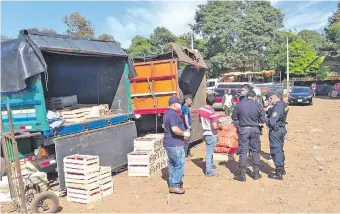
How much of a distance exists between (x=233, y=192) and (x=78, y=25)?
33.3 m

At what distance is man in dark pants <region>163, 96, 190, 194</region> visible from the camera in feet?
19.9

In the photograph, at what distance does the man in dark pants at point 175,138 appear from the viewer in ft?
19.9

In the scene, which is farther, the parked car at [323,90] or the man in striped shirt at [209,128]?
the parked car at [323,90]

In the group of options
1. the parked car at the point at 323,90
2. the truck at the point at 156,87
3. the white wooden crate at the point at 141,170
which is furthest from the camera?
the parked car at the point at 323,90

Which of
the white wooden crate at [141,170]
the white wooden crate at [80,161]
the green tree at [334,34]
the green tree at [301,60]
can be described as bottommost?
the white wooden crate at [141,170]

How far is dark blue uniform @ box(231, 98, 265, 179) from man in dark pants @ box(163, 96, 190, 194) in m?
1.36

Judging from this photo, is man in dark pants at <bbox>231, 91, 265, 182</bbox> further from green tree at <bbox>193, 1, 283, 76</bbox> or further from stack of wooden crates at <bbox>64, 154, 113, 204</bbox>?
green tree at <bbox>193, 1, 283, 76</bbox>

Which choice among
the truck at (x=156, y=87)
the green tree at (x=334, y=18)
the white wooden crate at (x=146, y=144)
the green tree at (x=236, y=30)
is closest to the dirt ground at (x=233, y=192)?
the white wooden crate at (x=146, y=144)

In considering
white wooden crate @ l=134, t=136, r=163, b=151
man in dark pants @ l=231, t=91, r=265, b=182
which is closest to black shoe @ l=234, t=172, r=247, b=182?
man in dark pants @ l=231, t=91, r=265, b=182

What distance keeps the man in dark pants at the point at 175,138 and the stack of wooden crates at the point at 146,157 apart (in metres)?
1.35

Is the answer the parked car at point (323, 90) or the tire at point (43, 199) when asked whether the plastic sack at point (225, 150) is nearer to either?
the tire at point (43, 199)

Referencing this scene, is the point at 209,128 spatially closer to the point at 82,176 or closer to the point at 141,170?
the point at 141,170

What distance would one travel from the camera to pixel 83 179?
5.85 meters

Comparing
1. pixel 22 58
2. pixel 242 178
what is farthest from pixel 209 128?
pixel 22 58
